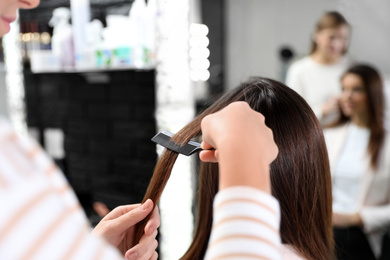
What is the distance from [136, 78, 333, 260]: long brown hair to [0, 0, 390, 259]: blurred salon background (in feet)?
2.36

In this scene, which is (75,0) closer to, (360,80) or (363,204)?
(360,80)

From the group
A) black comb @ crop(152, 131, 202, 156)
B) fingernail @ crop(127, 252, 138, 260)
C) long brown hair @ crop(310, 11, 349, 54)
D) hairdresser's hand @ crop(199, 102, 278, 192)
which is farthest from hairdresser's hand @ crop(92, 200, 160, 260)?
long brown hair @ crop(310, 11, 349, 54)

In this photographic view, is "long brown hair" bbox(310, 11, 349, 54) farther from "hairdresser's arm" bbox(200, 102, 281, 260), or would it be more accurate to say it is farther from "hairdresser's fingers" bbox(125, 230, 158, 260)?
"hairdresser's arm" bbox(200, 102, 281, 260)

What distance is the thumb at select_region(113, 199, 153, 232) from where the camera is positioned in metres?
0.62

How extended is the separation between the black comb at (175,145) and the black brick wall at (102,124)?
85cm

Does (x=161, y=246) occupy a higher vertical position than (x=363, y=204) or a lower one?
lower

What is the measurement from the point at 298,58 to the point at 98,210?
46.3 inches

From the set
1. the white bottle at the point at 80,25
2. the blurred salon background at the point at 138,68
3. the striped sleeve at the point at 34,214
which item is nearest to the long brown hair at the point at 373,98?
the blurred salon background at the point at 138,68

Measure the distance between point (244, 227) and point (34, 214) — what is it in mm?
→ 169

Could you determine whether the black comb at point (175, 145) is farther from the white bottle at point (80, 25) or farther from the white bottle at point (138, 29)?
the white bottle at point (80, 25)

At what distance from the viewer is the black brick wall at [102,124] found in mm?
1538

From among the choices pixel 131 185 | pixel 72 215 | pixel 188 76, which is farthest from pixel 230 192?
pixel 131 185

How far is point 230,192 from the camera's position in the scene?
0.34 m

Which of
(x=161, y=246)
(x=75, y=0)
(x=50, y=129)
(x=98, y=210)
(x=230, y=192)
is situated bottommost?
(x=161, y=246)
